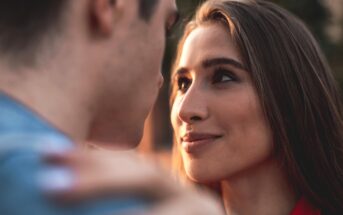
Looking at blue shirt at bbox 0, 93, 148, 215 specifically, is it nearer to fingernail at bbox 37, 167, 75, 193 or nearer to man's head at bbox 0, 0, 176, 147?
fingernail at bbox 37, 167, 75, 193

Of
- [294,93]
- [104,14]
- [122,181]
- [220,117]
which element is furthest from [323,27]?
[122,181]

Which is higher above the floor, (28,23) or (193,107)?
(28,23)

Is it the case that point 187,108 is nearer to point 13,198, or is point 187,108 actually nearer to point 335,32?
point 13,198

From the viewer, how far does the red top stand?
7.75 feet

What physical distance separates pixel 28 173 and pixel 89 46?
1.01 ft

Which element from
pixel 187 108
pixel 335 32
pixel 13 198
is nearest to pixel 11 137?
pixel 13 198

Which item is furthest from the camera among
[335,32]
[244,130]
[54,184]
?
[335,32]

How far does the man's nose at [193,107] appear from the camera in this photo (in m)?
2.33

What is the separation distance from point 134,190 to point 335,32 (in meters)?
10.3

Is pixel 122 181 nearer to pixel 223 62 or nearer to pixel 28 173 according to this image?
pixel 28 173

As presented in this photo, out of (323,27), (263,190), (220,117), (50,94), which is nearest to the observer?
(50,94)

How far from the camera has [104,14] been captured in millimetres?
1085

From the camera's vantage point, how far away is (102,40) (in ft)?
3.59

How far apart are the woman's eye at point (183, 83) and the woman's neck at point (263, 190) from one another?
386mm
